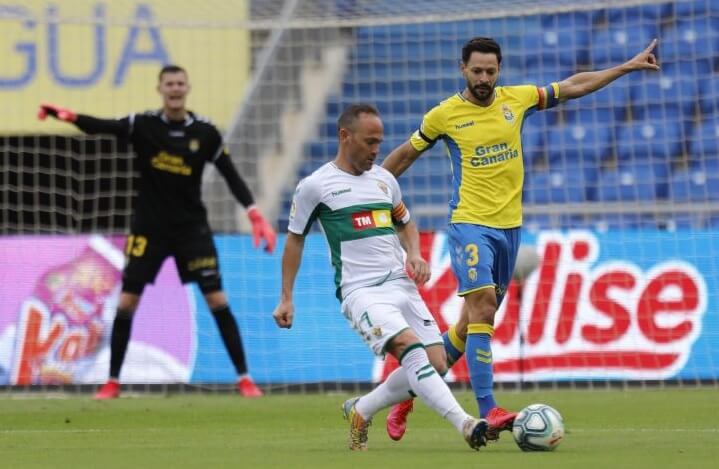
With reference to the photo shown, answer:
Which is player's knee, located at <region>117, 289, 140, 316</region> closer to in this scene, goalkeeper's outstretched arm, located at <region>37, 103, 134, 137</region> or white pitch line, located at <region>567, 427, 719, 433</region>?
goalkeeper's outstretched arm, located at <region>37, 103, 134, 137</region>

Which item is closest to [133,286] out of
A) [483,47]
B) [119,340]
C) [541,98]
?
[119,340]

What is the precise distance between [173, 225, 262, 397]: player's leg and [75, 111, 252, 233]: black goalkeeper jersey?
15cm

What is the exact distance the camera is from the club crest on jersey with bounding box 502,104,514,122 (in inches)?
298

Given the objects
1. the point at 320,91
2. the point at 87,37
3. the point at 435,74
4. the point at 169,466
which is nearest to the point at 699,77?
the point at 435,74

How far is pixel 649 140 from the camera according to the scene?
1565cm

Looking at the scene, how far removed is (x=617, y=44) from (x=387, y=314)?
1057 centimetres

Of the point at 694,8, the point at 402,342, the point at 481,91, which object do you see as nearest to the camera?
the point at 402,342

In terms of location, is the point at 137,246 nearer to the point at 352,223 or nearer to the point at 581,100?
the point at 352,223

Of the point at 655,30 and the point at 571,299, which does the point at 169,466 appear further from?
the point at 655,30

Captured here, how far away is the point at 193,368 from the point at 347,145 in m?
5.38

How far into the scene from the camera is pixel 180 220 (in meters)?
10.5

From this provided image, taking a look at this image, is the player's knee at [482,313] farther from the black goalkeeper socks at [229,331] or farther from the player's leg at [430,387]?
the black goalkeeper socks at [229,331]

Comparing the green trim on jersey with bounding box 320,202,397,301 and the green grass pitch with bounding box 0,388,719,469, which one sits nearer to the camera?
the green grass pitch with bounding box 0,388,719,469

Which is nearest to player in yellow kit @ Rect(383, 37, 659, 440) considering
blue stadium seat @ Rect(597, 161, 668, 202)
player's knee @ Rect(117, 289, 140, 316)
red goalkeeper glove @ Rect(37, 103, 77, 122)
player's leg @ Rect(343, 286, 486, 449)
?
player's leg @ Rect(343, 286, 486, 449)
